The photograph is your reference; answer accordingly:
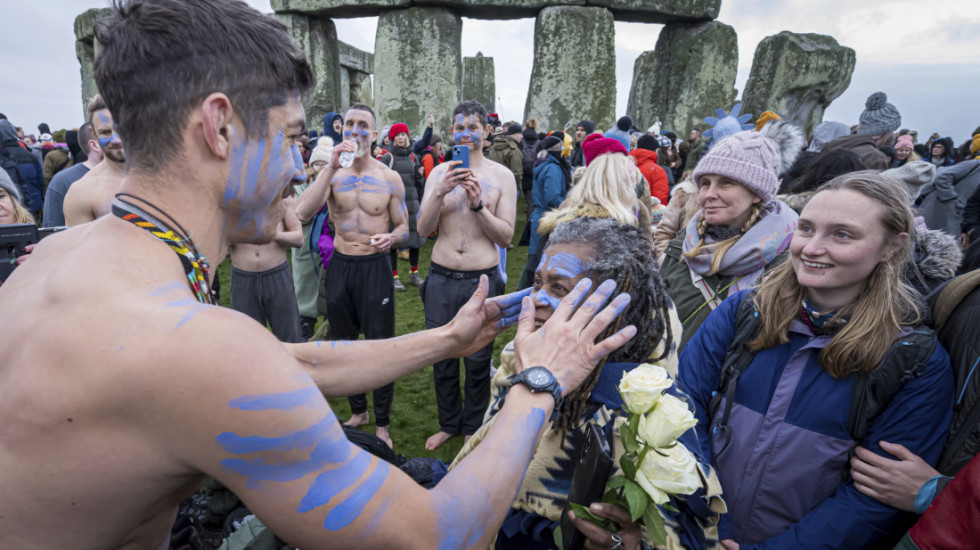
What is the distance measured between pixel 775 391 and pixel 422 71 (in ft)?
35.0

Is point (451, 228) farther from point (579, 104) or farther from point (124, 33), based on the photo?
point (579, 104)

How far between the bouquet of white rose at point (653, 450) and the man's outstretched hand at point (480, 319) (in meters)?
0.73

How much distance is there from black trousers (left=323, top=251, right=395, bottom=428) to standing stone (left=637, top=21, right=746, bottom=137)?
33.2 feet

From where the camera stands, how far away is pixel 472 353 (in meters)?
1.94

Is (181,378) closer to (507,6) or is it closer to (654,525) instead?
(654,525)

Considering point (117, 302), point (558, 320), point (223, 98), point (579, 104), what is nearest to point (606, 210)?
point (558, 320)

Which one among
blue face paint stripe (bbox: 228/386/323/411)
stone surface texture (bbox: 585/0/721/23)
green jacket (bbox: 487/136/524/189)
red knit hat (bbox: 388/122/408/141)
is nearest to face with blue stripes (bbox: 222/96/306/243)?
blue face paint stripe (bbox: 228/386/323/411)

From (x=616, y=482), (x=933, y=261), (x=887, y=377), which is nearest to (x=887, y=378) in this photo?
(x=887, y=377)

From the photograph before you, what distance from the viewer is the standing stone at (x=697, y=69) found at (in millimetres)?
11242

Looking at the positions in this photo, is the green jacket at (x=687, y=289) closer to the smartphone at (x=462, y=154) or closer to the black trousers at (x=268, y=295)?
the smartphone at (x=462, y=154)

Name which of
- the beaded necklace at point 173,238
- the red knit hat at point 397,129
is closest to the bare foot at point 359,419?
the beaded necklace at point 173,238

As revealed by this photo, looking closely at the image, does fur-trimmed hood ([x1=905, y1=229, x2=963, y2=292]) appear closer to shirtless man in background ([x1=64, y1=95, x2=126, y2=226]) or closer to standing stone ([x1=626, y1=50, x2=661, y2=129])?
shirtless man in background ([x1=64, y1=95, x2=126, y2=226])

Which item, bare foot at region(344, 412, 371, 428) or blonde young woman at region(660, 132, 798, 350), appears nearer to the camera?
blonde young woman at region(660, 132, 798, 350)

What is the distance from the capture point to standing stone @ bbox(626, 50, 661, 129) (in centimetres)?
1269
